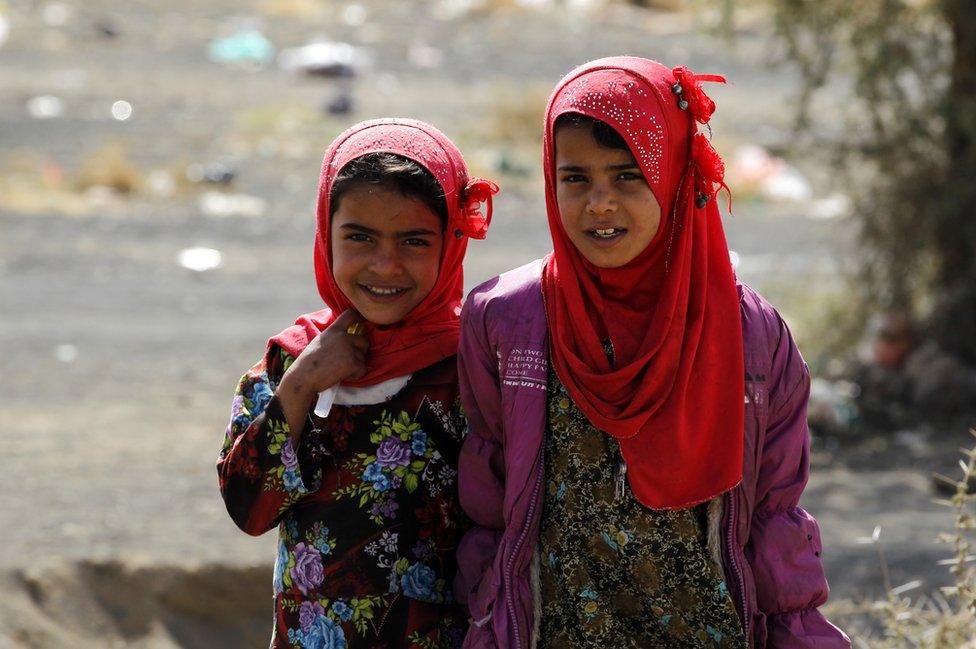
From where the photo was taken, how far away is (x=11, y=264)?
35.4 ft

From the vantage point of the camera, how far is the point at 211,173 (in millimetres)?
13664

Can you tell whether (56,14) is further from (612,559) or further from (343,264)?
(612,559)

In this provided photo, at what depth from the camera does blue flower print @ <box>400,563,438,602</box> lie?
2.77 meters

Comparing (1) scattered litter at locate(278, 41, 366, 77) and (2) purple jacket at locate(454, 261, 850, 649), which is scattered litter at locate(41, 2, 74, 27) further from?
(2) purple jacket at locate(454, 261, 850, 649)

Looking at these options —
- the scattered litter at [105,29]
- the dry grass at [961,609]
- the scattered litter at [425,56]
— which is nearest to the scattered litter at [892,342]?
the dry grass at [961,609]

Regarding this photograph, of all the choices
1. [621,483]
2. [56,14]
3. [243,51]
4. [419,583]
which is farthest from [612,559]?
[56,14]

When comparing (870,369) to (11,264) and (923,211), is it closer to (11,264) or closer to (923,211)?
(923,211)

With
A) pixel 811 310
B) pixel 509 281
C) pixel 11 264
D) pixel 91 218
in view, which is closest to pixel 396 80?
pixel 91 218

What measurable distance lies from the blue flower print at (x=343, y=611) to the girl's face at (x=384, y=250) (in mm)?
564

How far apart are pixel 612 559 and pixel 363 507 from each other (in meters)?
0.52

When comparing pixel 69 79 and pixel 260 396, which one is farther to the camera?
pixel 69 79

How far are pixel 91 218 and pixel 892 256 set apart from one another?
7281mm

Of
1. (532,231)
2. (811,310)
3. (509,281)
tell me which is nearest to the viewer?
(509,281)

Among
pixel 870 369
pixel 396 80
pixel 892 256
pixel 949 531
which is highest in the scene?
pixel 396 80
